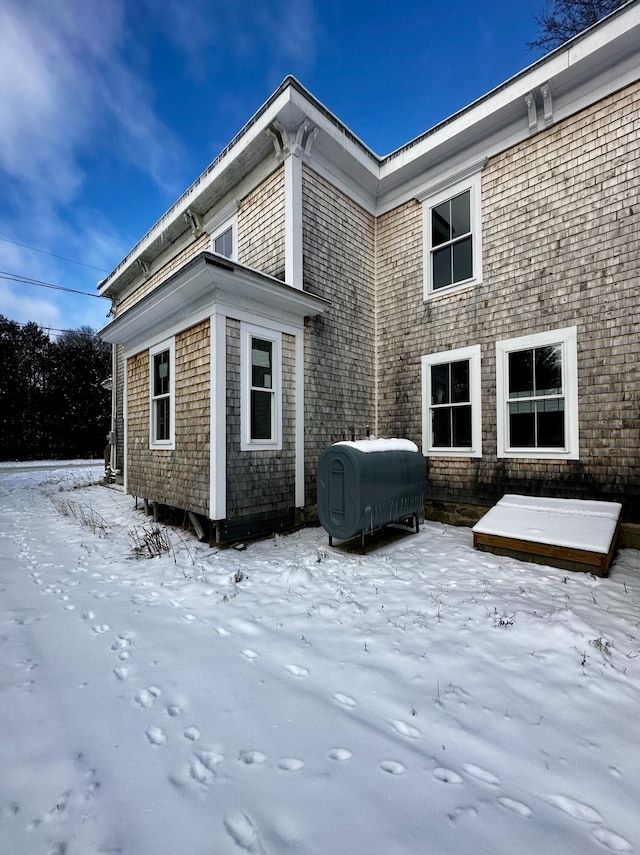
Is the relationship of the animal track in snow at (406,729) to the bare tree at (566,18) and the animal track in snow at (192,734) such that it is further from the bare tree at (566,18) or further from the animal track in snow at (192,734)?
the bare tree at (566,18)

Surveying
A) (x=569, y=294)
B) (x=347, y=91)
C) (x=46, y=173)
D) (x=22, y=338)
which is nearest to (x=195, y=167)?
(x=46, y=173)

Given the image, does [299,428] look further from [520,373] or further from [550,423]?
[550,423]

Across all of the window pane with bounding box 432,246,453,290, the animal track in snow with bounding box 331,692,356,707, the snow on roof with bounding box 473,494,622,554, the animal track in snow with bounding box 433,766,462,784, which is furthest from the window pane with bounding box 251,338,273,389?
the animal track in snow with bounding box 433,766,462,784

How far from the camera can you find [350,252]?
7602mm

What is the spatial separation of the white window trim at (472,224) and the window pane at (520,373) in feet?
4.94

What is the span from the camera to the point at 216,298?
5.45 meters

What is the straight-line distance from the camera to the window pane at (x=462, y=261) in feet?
22.4

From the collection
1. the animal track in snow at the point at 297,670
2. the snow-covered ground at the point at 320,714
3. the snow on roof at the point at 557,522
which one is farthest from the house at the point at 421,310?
the animal track in snow at the point at 297,670

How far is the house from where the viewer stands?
5.41 metres

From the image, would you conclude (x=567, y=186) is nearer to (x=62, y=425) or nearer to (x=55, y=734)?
(x=55, y=734)

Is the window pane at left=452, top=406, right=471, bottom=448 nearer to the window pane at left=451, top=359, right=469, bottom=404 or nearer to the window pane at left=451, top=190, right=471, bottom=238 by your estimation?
the window pane at left=451, top=359, right=469, bottom=404

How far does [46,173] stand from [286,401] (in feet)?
145

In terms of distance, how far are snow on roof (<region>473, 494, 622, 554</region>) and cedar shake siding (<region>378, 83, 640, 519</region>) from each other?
1.61 feet

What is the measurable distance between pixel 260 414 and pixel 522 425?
4255 millimetres
